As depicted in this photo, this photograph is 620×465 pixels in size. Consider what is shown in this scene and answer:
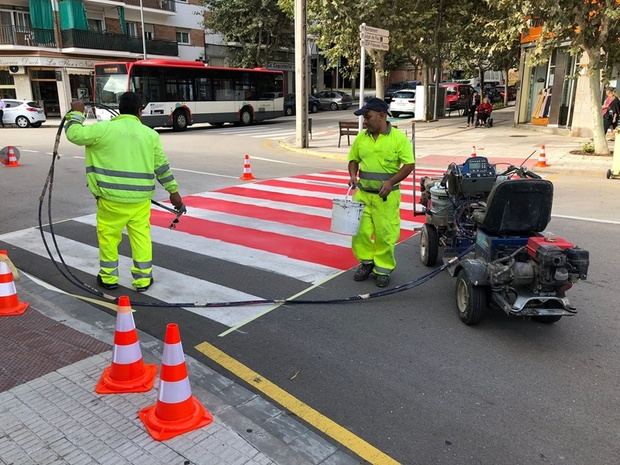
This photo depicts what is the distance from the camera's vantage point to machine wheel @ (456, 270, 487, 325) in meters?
4.36

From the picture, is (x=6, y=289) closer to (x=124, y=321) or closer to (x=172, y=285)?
(x=172, y=285)

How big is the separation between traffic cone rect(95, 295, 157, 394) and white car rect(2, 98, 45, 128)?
96.9ft

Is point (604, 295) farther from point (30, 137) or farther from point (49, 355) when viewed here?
point (30, 137)

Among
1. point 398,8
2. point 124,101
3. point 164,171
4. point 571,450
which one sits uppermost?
point 398,8

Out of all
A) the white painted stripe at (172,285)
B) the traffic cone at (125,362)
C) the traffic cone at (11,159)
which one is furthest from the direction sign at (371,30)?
the traffic cone at (125,362)

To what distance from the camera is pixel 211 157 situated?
16125 millimetres

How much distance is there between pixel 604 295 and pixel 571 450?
8.87 ft

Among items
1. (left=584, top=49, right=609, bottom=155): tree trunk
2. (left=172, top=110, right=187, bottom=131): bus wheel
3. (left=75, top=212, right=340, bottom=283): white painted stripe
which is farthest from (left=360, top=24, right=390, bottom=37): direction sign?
(left=172, top=110, right=187, bottom=131): bus wheel

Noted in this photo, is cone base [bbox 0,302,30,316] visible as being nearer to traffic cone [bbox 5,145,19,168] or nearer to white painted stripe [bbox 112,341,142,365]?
white painted stripe [bbox 112,341,142,365]

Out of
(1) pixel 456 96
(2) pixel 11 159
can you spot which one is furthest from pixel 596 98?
(1) pixel 456 96

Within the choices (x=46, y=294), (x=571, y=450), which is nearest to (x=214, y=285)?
(x=46, y=294)

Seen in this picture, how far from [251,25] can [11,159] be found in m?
28.8

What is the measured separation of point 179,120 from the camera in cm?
2605

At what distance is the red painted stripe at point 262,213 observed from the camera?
8023mm
